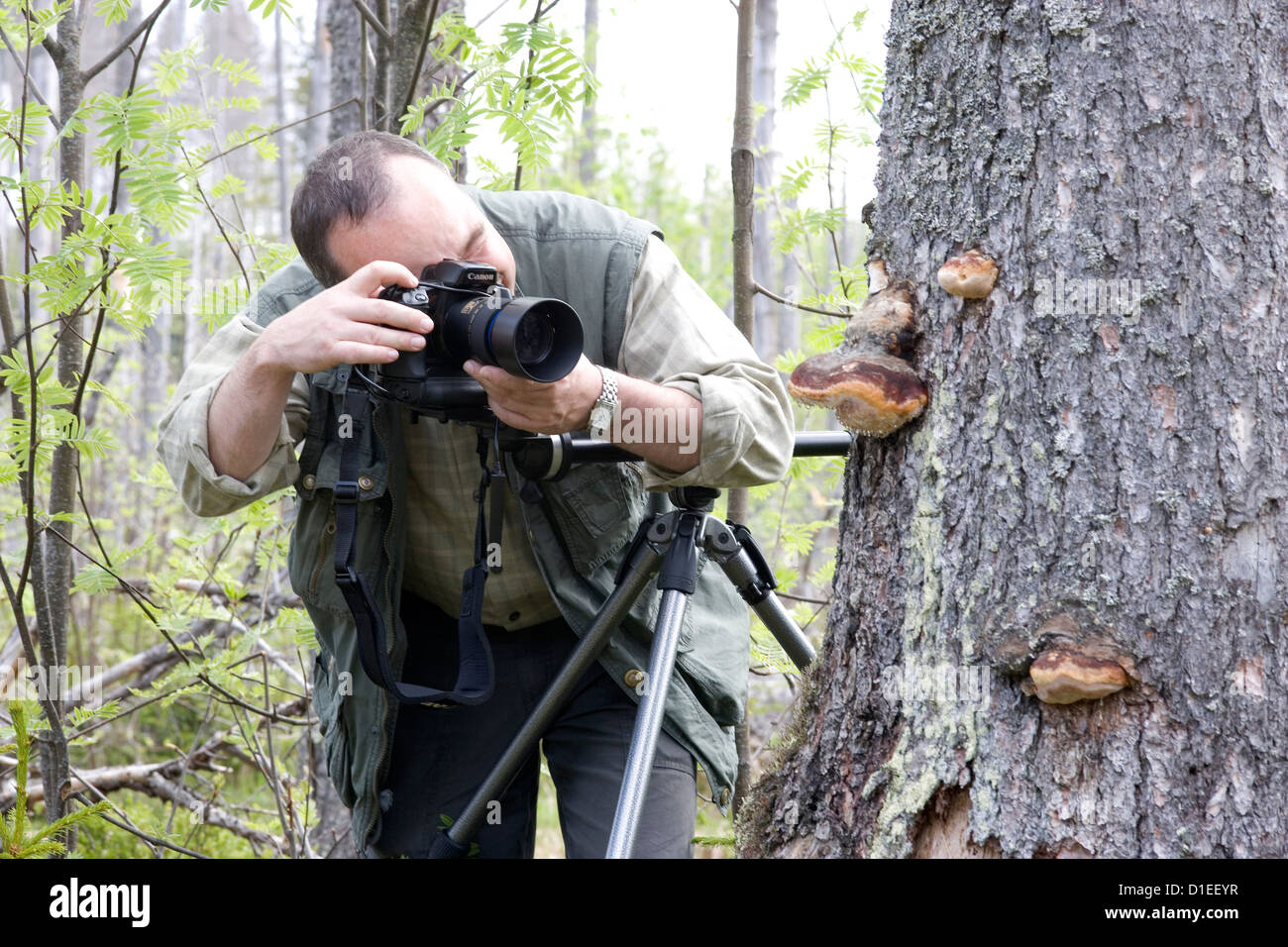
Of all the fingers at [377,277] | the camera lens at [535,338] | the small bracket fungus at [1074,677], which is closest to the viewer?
the small bracket fungus at [1074,677]

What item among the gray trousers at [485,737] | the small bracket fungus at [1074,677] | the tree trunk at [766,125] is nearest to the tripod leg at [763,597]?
the gray trousers at [485,737]

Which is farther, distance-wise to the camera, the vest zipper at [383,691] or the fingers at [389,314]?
the vest zipper at [383,691]

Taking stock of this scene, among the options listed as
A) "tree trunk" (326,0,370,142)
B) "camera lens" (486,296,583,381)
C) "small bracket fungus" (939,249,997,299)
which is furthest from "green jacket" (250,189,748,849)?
"tree trunk" (326,0,370,142)

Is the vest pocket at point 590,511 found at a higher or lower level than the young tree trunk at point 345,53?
lower

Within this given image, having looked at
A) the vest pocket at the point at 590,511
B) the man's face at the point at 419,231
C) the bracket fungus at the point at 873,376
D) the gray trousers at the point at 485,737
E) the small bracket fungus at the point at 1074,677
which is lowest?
the gray trousers at the point at 485,737

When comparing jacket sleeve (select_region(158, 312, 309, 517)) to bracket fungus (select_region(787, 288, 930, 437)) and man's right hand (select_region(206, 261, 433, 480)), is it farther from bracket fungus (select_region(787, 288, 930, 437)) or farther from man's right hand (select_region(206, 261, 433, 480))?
bracket fungus (select_region(787, 288, 930, 437))

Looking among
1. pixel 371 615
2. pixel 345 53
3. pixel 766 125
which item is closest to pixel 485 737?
pixel 371 615

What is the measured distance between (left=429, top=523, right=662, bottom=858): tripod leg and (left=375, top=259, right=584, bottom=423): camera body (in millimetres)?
393

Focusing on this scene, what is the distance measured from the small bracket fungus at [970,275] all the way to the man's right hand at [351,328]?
2.63 feet

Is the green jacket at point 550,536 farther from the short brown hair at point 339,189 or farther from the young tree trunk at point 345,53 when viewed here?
the young tree trunk at point 345,53

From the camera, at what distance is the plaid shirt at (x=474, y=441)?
1.81m

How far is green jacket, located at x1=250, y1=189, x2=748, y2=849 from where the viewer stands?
194 centimetres

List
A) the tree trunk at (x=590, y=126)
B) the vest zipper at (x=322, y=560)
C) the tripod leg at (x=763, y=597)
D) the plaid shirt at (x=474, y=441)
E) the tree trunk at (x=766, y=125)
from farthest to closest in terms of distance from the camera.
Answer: the tree trunk at (x=766, y=125)
the tree trunk at (x=590, y=126)
the tripod leg at (x=763, y=597)
the vest zipper at (x=322, y=560)
the plaid shirt at (x=474, y=441)
